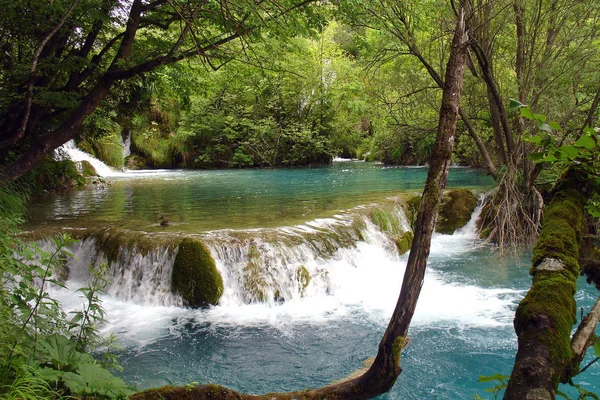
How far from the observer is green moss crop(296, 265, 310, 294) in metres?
7.55

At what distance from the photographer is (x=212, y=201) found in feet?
40.2

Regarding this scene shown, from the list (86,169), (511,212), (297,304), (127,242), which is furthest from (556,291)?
(86,169)

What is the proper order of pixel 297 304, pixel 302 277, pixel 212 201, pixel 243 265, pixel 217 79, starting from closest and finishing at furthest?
pixel 297 304 < pixel 243 265 < pixel 302 277 < pixel 212 201 < pixel 217 79

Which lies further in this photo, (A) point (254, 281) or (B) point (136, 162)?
(B) point (136, 162)

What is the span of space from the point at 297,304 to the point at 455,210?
23.4 feet

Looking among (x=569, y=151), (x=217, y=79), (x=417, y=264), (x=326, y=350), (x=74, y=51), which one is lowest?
(x=326, y=350)

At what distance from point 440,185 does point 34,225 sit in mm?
8668

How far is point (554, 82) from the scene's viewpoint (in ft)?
28.5

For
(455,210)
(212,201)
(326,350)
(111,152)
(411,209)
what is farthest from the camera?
(111,152)

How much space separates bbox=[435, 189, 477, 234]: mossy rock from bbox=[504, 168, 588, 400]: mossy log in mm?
10773

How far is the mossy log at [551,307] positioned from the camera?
1125 millimetres

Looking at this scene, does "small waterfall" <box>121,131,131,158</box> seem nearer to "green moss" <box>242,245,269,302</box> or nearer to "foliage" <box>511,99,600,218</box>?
"green moss" <box>242,245,269,302</box>

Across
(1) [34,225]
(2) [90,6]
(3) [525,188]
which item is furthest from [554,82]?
(1) [34,225]

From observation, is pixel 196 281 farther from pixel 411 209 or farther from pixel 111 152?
pixel 111 152
